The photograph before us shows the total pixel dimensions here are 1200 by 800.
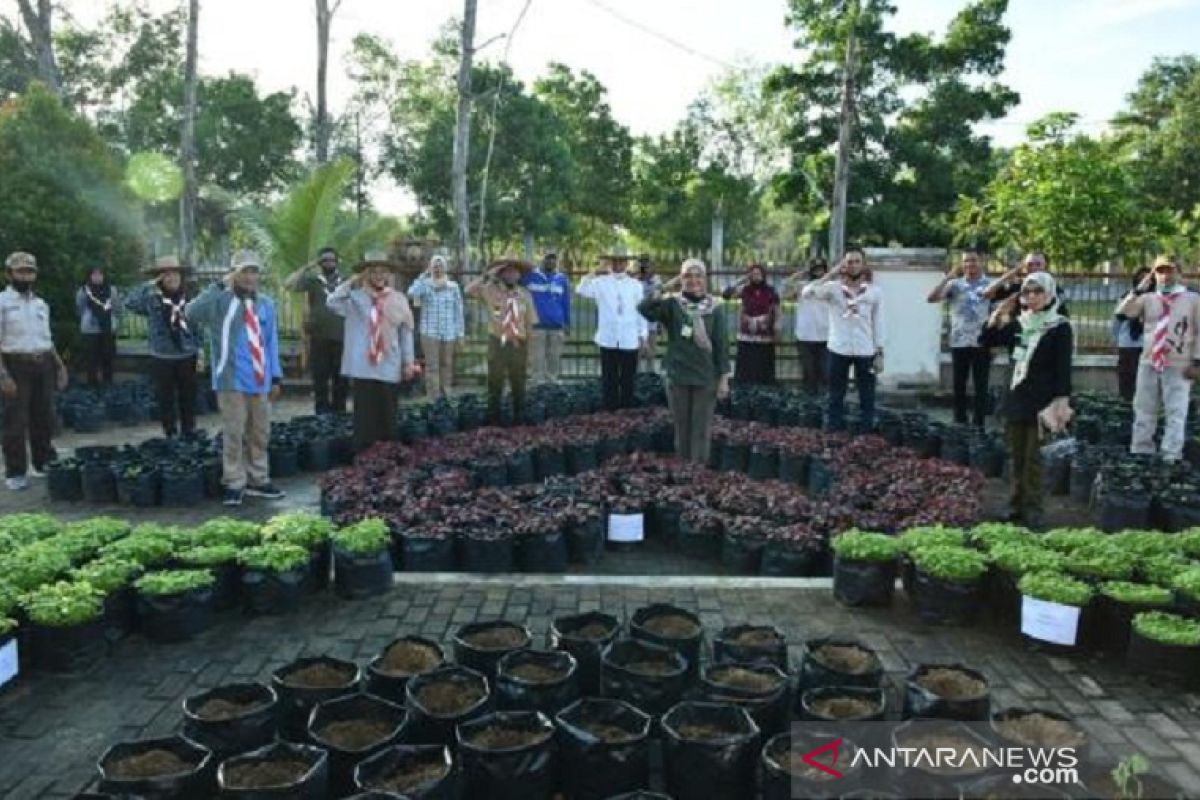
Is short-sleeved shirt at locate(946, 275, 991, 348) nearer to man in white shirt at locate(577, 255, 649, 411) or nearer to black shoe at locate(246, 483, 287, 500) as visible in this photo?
man in white shirt at locate(577, 255, 649, 411)

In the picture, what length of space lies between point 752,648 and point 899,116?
76.4 feet

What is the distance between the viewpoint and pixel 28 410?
9391 millimetres

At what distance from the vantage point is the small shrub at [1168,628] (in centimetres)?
488

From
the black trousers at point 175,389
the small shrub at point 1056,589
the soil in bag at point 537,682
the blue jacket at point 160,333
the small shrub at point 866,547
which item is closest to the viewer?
the soil in bag at point 537,682

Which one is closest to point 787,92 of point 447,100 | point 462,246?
point 462,246

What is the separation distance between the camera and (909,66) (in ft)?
80.6

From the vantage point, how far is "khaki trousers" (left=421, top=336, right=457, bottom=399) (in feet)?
44.6

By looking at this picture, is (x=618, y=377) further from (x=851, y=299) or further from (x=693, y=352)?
(x=693, y=352)

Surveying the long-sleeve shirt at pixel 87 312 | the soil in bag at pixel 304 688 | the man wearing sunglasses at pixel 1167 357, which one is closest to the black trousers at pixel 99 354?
the long-sleeve shirt at pixel 87 312

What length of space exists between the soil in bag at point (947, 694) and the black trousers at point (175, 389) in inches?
336

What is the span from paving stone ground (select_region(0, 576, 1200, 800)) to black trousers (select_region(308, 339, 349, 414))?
249 inches

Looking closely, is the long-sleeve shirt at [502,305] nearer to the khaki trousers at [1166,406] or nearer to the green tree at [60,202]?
the khaki trousers at [1166,406]

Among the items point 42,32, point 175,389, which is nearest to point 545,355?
point 175,389

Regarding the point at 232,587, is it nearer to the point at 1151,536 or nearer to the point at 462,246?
the point at 1151,536
